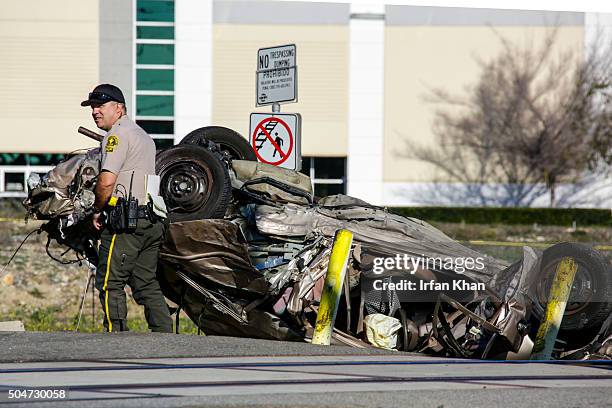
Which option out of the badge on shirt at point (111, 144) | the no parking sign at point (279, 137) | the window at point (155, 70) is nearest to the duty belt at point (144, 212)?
the badge on shirt at point (111, 144)

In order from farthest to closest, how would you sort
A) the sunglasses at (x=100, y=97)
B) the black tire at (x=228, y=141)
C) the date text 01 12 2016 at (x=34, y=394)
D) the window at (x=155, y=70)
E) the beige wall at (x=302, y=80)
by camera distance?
the beige wall at (x=302, y=80), the window at (x=155, y=70), the black tire at (x=228, y=141), the sunglasses at (x=100, y=97), the date text 01 12 2016 at (x=34, y=394)

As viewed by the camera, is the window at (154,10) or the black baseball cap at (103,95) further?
the window at (154,10)

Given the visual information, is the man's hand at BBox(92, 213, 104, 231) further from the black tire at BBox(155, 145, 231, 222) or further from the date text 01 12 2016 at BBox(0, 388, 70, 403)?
the date text 01 12 2016 at BBox(0, 388, 70, 403)

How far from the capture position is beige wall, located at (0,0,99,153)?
9383 millimetres

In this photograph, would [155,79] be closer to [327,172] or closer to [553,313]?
[327,172]

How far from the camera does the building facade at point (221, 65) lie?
9.83 m

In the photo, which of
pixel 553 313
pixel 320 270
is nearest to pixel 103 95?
pixel 320 270

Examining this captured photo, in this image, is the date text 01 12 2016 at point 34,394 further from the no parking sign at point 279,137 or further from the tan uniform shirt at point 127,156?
the no parking sign at point 279,137

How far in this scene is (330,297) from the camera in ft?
26.7

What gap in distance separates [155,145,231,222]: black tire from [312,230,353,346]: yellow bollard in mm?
1087

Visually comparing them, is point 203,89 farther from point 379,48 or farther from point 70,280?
point 70,280

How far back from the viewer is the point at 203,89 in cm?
1120

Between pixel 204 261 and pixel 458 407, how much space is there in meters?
3.21

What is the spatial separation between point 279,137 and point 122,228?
110 inches
